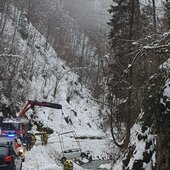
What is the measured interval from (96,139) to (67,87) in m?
13.7

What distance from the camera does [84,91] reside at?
255 feet

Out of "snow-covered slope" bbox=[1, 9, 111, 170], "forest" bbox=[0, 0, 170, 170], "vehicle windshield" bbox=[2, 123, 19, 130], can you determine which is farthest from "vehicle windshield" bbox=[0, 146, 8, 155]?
"snow-covered slope" bbox=[1, 9, 111, 170]

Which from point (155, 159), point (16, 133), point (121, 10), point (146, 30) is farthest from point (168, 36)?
point (16, 133)

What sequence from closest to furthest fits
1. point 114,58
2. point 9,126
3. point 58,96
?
point 114,58 → point 9,126 → point 58,96

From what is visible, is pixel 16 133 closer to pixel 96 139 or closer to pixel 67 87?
pixel 96 139

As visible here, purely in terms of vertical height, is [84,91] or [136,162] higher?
[84,91]

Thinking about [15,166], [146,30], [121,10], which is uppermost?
[121,10]

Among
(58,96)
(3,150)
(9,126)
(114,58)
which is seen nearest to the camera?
(3,150)

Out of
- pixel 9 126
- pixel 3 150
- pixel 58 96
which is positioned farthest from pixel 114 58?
pixel 58 96

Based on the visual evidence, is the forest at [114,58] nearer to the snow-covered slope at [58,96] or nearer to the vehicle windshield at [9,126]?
the snow-covered slope at [58,96]

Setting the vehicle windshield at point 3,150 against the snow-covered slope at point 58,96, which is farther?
the snow-covered slope at point 58,96

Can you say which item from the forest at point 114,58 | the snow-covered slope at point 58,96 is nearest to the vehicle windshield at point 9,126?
the forest at point 114,58

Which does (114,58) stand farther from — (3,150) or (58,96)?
(58,96)

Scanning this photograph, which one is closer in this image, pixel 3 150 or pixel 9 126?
pixel 3 150
